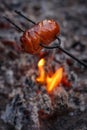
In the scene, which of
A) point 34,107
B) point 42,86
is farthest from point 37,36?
point 42,86

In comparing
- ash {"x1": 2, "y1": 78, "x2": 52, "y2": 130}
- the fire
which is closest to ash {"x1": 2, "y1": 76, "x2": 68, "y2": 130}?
ash {"x1": 2, "y1": 78, "x2": 52, "y2": 130}

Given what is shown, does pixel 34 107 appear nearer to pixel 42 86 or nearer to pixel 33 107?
pixel 33 107

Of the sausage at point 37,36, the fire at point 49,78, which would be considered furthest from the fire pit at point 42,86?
the sausage at point 37,36

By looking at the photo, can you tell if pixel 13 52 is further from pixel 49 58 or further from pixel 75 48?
pixel 75 48

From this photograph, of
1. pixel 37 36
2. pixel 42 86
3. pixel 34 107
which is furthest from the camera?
pixel 42 86

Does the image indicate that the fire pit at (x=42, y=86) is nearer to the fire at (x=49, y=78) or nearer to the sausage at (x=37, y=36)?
the fire at (x=49, y=78)

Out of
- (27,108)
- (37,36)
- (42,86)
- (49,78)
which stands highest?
(37,36)
